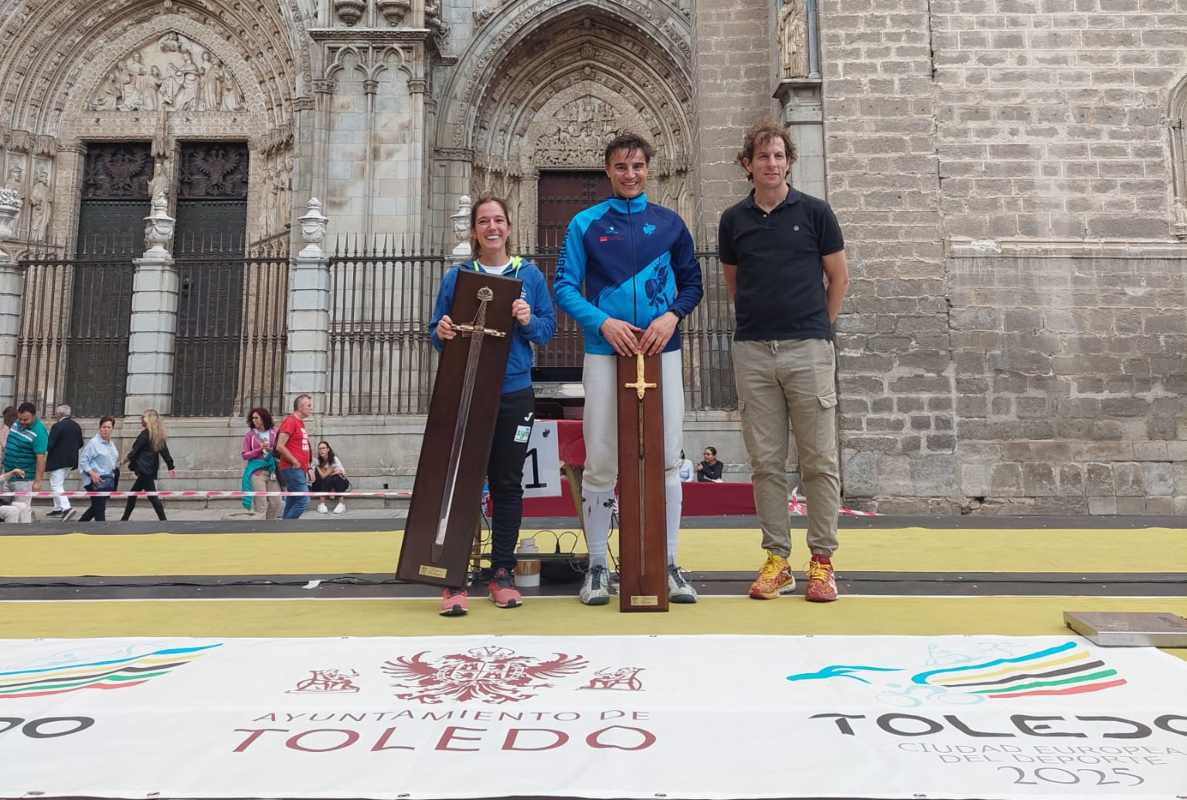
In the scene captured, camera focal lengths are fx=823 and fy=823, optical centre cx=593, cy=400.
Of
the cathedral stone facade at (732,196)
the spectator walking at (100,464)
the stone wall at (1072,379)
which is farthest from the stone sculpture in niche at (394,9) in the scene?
the stone wall at (1072,379)

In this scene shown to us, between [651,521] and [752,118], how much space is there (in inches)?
442

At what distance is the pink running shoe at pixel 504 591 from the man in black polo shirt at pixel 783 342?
98 centimetres

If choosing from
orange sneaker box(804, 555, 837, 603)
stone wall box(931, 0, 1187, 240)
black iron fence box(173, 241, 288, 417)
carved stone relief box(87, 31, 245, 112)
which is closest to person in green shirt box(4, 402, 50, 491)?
black iron fence box(173, 241, 288, 417)

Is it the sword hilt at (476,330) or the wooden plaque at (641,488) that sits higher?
the sword hilt at (476,330)

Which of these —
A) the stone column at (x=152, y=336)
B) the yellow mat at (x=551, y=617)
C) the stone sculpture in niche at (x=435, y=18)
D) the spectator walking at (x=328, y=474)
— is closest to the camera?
the yellow mat at (x=551, y=617)

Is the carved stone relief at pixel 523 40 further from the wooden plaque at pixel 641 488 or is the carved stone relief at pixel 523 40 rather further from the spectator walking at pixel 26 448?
the wooden plaque at pixel 641 488

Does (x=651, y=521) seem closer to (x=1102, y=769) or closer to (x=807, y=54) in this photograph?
(x=1102, y=769)

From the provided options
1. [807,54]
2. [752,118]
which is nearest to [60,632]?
[807,54]

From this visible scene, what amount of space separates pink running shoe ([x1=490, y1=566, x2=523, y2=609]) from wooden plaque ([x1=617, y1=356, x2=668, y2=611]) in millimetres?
422

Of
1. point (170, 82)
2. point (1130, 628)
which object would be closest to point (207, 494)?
point (1130, 628)

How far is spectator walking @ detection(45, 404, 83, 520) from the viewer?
959 cm

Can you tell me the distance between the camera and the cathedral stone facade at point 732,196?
955 cm

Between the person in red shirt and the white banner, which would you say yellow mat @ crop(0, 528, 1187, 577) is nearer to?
the white banner

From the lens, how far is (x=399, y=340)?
11383mm
